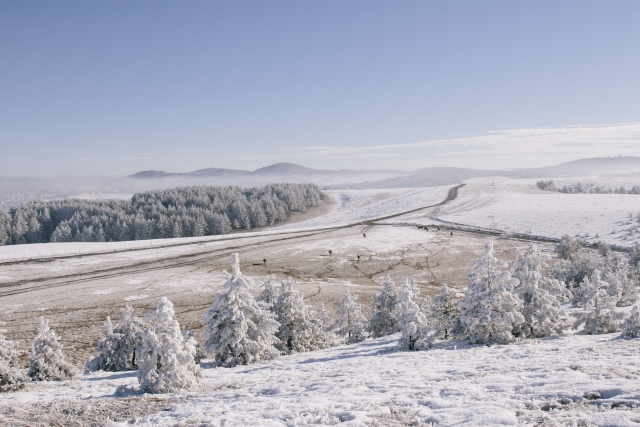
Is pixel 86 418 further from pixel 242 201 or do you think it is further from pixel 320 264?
pixel 242 201

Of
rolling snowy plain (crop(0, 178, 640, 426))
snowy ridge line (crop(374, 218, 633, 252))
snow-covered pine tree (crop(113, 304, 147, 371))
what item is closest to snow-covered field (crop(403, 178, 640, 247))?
snowy ridge line (crop(374, 218, 633, 252))

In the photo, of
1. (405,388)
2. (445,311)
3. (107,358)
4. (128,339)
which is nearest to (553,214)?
(445,311)

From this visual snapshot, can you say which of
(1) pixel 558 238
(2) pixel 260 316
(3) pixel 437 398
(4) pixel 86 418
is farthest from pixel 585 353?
(1) pixel 558 238

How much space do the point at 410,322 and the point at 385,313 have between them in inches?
395

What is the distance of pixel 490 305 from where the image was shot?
19.9m

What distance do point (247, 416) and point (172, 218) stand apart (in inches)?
4606

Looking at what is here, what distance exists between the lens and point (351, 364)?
18.5 metres

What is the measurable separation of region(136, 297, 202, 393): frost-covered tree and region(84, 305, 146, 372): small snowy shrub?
8.45 meters

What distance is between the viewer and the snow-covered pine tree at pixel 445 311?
75.9 feet

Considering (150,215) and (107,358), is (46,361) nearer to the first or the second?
(107,358)

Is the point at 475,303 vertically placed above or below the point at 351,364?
above

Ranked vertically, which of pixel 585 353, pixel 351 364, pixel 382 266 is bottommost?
pixel 382 266

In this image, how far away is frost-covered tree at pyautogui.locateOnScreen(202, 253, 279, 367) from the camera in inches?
801

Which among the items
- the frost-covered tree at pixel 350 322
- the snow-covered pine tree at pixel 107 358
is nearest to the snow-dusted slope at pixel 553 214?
the frost-covered tree at pixel 350 322
